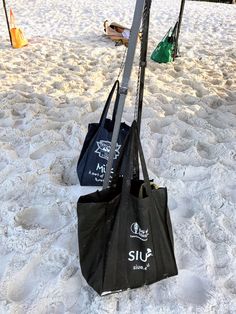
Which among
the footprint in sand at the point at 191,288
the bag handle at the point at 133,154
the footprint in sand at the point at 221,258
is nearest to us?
the bag handle at the point at 133,154

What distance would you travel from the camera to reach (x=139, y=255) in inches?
65.7

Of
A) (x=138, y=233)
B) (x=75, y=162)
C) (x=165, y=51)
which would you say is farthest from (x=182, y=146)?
(x=165, y=51)

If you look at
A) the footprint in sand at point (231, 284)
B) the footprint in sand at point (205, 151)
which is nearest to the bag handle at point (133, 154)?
the footprint in sand at point (231, 284)

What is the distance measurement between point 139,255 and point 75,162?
118 cm

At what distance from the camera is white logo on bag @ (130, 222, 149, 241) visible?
1.65m

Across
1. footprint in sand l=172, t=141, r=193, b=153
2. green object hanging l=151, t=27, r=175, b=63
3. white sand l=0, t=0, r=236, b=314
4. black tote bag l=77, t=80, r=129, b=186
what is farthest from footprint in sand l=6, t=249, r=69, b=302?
green object hanging l=151, t=27, r=175, b=63

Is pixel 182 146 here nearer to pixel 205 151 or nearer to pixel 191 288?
pixel 205 151

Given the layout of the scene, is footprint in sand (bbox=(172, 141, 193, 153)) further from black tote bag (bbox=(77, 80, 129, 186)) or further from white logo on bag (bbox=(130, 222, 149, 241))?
white logo on bag (bbox=(130, 222, 149, 241))

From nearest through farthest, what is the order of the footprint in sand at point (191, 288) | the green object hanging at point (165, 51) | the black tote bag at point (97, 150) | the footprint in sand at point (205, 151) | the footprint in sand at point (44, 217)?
the footprint in sand at point (191, 288) → the footprint in sand at point (44, 217) → the black tote bag at point (97, 150) → the footprint in sand at point (205, 151) → the green object hanging at point (165, 51)

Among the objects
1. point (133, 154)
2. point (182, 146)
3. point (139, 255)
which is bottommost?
point (182, 146)

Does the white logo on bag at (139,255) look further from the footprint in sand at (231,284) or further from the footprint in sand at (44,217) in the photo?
the footprint in sand at (44,217)

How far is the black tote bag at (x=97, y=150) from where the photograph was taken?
2.29m

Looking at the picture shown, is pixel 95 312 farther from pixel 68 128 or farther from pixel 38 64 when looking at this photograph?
pixel 38 64

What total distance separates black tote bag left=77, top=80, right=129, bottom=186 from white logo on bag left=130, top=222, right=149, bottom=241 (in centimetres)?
75
